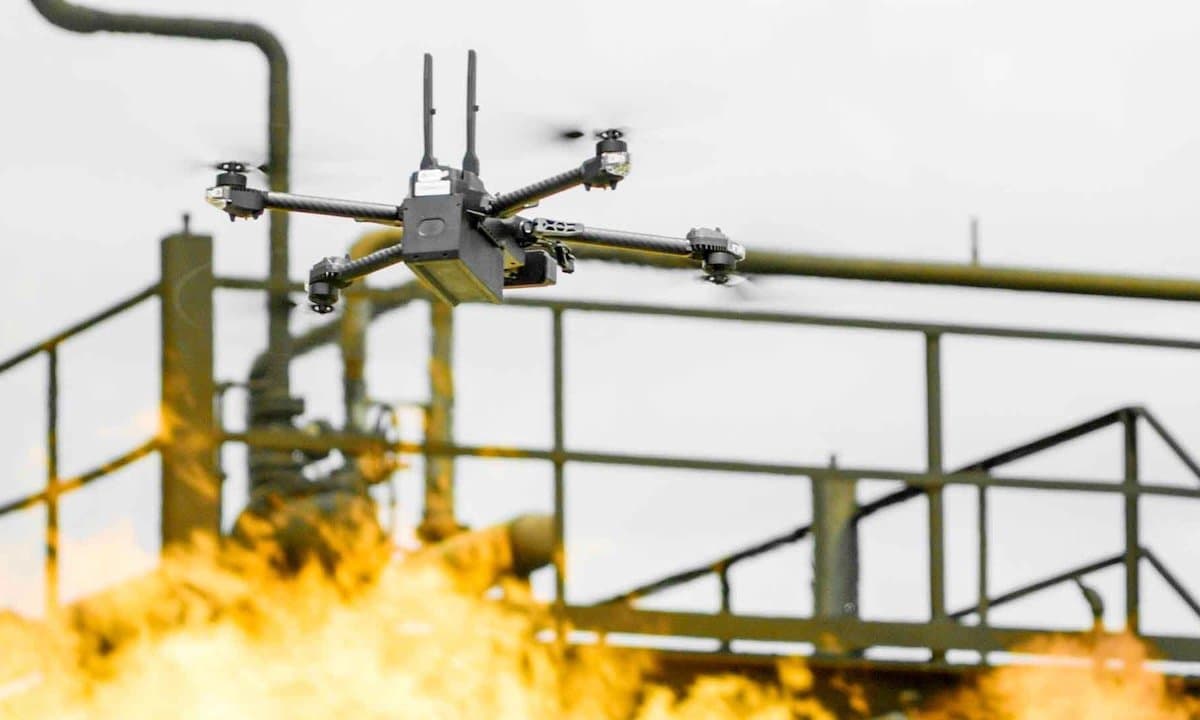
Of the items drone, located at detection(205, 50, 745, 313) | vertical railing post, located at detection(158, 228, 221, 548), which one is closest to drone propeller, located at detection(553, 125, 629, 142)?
drone, located at detection(205, 50, 745, 313)

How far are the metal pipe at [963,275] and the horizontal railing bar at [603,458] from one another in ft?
3.55

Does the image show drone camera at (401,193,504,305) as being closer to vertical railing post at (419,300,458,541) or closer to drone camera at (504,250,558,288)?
drone camera at (504,250,558,288)

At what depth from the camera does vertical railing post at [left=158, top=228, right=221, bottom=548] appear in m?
13.2

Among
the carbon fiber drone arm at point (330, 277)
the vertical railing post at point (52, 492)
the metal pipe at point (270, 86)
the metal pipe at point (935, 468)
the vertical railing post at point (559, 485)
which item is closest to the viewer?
the carbon fiber drone arm at point (330, 277)

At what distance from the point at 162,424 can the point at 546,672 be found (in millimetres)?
2030

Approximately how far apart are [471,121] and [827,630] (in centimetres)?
440

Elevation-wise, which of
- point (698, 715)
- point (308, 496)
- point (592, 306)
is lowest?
point (698, 715)

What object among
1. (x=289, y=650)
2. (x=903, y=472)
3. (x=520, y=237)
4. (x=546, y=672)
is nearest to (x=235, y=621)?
(x=289, y=650)

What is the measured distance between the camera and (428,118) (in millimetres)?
9594

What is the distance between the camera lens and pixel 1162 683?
13734 millimetres

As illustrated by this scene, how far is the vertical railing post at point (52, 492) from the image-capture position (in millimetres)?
13758

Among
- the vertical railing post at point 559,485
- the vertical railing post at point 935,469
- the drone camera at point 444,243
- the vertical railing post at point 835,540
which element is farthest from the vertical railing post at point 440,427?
the drone camera at point 444,243

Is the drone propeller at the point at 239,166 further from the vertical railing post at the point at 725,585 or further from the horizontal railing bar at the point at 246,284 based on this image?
the vertical railing post at the point at 725,585

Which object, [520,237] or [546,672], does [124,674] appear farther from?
[520,237]
